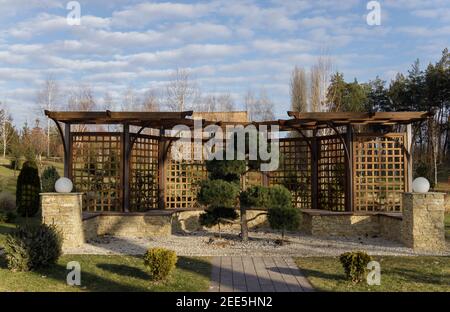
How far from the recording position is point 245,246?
8.12m

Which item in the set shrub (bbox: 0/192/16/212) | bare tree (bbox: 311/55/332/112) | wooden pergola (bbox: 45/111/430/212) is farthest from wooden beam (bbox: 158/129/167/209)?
bare tree (bbox: 311/55/332/112)

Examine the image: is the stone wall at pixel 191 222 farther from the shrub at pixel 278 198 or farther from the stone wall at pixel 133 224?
the shrub at pixel 278 198

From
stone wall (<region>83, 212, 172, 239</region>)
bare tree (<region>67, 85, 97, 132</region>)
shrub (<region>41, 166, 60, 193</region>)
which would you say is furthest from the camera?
bare tree (<region>67, 85, 97, 132</region>)

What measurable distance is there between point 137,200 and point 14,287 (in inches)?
214

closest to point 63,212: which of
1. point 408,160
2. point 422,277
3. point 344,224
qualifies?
point 344,224

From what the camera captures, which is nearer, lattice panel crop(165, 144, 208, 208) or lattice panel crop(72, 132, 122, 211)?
lattice panel crop(72, 132, 122, 211)

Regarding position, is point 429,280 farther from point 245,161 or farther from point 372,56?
point 372,56

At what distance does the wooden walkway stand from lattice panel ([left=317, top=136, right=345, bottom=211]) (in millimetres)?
3839

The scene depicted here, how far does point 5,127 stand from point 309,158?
24268mm

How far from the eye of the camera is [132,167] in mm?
10109

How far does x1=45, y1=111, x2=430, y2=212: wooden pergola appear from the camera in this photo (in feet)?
31.0

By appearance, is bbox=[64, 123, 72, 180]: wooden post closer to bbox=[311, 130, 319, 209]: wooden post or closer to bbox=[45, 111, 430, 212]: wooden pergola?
bbox=[45, 111, 430, 212]: wooden pergola

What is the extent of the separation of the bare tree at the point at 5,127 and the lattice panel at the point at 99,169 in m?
20.9

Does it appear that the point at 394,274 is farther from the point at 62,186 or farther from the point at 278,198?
the point at 62,186
